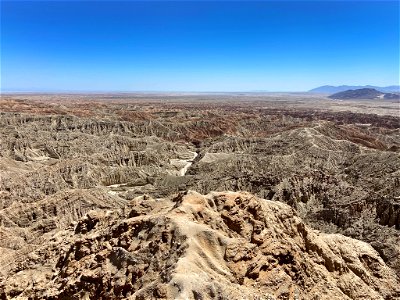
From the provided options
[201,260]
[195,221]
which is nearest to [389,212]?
[195,221]

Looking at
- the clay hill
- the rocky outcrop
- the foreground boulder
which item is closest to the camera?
the foreground boulder

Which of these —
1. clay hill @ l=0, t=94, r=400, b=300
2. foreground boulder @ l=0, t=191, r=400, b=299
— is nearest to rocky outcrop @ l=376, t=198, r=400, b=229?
clay hill @ l=0, t=94, r=400, b=300

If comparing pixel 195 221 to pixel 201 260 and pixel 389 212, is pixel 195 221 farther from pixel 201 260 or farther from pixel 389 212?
pixel 389 212

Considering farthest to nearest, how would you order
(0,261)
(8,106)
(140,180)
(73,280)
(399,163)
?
(8,106), (140,180), (399,163), (0,261), (73,280)

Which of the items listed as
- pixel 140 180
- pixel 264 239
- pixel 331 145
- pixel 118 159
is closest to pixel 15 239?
pixel 264 239

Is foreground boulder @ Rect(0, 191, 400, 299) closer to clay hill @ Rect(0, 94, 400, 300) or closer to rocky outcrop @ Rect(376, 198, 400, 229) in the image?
clay hill @ Rect(0, 94, 400, 300)

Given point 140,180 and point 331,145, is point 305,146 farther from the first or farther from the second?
point 140,180
